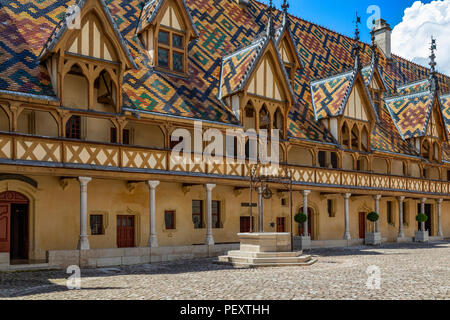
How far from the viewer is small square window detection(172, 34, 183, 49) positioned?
23.5m

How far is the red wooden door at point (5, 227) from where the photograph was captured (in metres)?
17.6

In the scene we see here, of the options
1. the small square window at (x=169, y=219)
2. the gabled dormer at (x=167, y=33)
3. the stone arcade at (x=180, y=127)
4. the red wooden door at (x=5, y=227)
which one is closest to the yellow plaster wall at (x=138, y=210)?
the stone arcade at (x=180, y=127)

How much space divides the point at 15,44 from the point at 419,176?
25.2 metres

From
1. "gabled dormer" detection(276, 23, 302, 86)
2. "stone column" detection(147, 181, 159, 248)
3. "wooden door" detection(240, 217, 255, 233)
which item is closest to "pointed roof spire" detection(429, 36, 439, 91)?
"gabled dormer" detection(276, 23, 302, 86)

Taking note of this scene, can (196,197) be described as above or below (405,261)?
above

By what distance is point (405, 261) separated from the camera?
720 inches

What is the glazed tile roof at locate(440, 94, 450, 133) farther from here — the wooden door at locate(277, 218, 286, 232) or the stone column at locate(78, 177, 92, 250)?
the stone column at locate(78, 177, 92, 250)

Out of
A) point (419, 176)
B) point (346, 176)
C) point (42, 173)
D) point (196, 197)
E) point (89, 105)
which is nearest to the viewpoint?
point (42, 173)

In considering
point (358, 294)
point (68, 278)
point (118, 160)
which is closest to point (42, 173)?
point (118, 160)

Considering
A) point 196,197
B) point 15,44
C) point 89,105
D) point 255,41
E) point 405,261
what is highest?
point 255,41

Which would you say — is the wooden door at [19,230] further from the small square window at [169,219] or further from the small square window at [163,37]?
the small square window at [163,37]

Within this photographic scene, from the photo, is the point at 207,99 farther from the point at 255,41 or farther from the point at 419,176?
the point at 419,176

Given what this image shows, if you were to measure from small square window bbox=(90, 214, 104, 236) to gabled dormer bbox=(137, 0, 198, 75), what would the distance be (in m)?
6.86

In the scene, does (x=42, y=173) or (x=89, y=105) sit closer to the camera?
(x=42, y=173)
